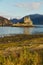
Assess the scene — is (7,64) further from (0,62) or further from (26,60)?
(26,60)

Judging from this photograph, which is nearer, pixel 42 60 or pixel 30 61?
pixel 30 61

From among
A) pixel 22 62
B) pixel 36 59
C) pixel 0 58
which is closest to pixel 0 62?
pixel 0 58

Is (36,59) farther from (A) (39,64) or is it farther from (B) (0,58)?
(B) (0,58)

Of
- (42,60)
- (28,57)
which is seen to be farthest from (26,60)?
(42,60)

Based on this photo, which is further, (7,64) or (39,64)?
(39,64)

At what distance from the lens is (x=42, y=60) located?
35.0 ft

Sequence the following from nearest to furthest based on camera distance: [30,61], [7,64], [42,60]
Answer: [7,64] < [30,61] < [42,60]

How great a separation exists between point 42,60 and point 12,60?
1760 mm

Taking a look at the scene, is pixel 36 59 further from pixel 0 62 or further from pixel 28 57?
pixel 0 62

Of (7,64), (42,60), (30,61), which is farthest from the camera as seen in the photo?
(42,60)

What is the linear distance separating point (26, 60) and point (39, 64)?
72 cm

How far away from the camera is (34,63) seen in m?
9.78

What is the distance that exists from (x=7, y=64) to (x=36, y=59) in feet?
5.51

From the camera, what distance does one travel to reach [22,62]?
9.81 metres
